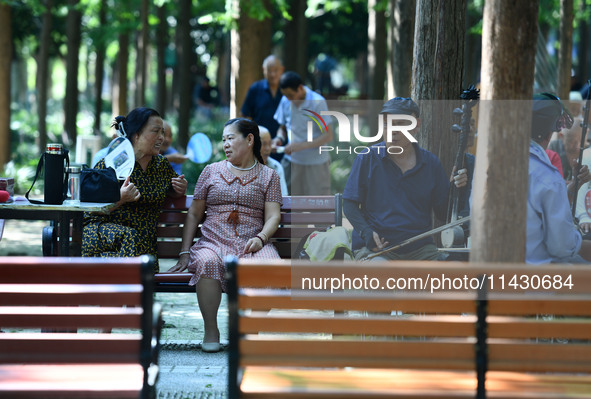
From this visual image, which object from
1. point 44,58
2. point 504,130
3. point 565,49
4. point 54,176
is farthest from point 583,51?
point 504,130

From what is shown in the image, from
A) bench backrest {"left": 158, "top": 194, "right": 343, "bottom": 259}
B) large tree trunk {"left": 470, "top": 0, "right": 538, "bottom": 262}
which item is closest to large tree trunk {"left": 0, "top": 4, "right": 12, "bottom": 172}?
bench backrest {"left": 158, "top": 194, "right": 343, "bottom": 259}

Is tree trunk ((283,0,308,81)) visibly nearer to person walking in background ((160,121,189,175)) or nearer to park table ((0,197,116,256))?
person walking in background ((160,121,189,175))

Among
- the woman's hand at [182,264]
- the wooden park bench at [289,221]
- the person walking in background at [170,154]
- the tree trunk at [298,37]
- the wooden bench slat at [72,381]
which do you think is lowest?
the wooden bench slat at [72,381]

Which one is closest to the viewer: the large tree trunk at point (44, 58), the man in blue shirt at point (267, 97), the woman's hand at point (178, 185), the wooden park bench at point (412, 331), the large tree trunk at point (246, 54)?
the wooden park bench at point (412, 331)

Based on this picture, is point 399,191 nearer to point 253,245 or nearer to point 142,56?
point 253,245

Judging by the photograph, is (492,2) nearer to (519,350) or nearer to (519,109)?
(519,109)

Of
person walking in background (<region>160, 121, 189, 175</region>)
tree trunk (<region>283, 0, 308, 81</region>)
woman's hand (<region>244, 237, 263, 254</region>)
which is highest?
tree trunk (<region>283, 0, 308, 81</region>)

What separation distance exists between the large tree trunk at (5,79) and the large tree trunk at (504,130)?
14503 mm

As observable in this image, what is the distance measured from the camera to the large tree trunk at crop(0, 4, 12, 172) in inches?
674

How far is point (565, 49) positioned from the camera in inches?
551

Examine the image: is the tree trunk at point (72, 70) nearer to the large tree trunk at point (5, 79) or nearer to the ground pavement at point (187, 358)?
the large tree trunk at point (5, 79)

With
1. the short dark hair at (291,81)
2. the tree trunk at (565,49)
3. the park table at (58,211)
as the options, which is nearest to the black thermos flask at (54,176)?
the park table at (58,211)

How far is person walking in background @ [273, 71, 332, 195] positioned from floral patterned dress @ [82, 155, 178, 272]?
3336 millimetres

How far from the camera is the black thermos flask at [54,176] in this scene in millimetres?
5914
